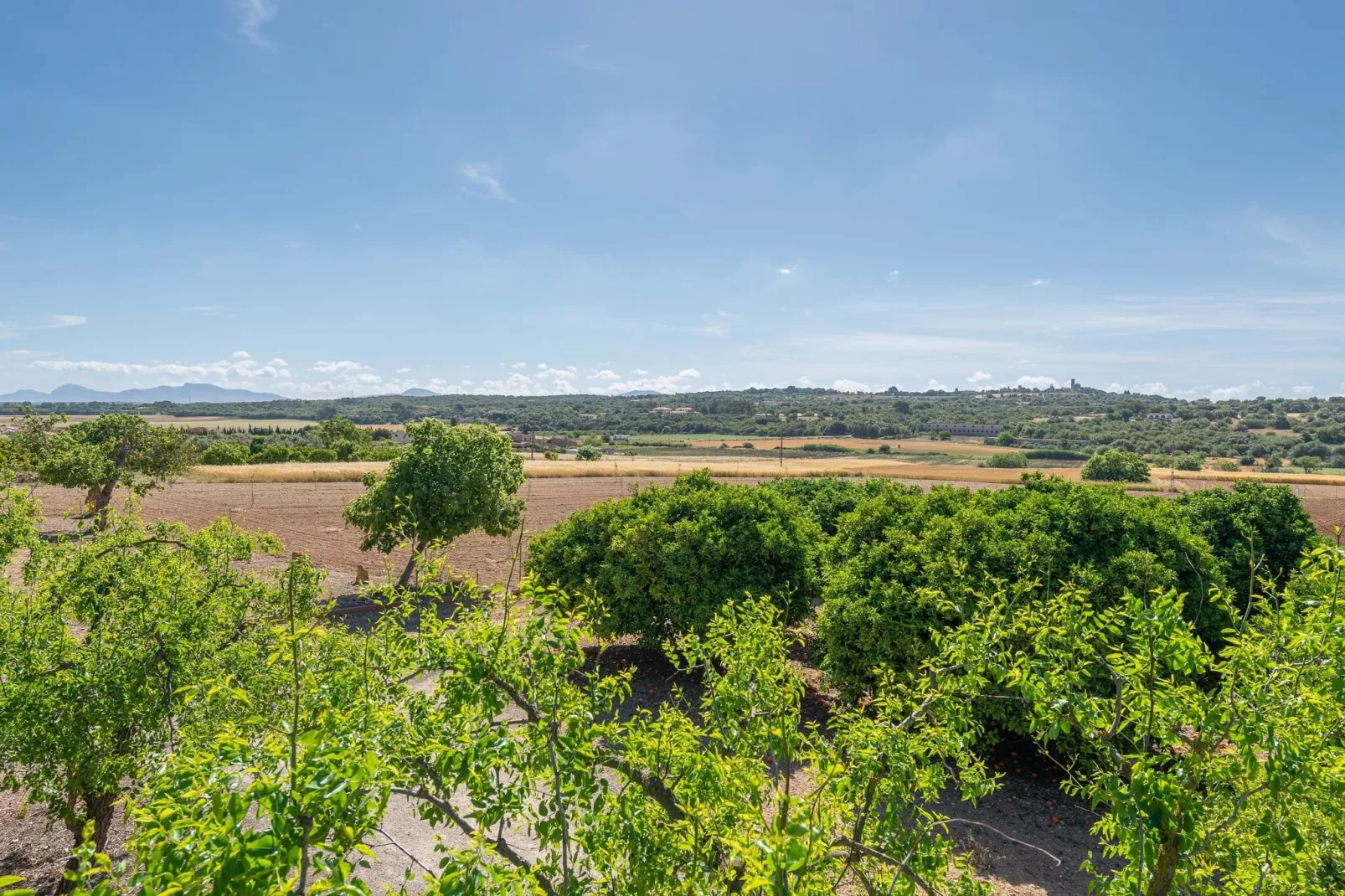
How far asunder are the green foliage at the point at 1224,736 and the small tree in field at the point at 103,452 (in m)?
31.0

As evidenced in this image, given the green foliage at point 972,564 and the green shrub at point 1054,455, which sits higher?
the green foliage at point 972,564

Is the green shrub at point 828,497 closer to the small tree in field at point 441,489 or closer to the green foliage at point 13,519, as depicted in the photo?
the small tree in field at point 441,489

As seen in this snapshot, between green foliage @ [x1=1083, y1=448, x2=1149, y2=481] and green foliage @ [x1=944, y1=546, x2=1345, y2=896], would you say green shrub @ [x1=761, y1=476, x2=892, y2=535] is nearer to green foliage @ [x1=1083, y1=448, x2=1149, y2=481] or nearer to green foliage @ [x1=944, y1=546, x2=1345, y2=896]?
green foliage @ [x1=944, y1=546, x2=1345, y2=896]

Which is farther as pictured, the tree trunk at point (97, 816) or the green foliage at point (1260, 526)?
the green foliage at point (1260, 526)

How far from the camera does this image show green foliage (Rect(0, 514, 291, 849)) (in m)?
5.55

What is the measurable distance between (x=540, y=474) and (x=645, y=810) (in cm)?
5827

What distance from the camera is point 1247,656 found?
13.3 ft

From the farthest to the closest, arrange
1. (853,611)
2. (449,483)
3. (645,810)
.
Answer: (449,483) → (853,611) → (645,810)

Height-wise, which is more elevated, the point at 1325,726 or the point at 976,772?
the point at 1325,726

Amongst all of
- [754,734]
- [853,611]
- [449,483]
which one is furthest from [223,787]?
[449,483]

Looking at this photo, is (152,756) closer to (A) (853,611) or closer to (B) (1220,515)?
(A) (853,611)

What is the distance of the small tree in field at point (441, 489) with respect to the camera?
60.7 ft

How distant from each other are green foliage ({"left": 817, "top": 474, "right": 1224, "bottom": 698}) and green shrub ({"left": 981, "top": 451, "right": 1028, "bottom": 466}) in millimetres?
76050

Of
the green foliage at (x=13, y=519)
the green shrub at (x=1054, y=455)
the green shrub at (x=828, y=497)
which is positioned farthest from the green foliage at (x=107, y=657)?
the green shrub at (x=1054, y=455)
